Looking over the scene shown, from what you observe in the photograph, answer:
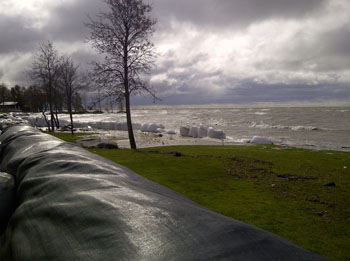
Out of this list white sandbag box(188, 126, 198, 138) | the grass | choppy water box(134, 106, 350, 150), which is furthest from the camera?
white sandbag box(188, 126, 198, 138)

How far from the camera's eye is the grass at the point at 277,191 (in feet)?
13.6

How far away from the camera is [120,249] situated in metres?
1.18

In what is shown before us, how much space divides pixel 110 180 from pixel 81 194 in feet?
1.13

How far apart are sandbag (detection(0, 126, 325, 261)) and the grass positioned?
10.1 feet

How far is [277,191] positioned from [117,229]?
6086 millimetres

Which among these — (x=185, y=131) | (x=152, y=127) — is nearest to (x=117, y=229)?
(x=185, y=131)

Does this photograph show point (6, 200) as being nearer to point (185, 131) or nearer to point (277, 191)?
point (277, 191)

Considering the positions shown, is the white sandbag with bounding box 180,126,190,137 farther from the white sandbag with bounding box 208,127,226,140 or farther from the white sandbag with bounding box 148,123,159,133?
the white sandbag with bounding box 148,123,159,133

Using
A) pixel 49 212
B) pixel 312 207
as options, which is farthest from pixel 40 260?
pixel 312 207

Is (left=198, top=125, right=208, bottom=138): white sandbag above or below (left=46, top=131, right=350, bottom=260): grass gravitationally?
below

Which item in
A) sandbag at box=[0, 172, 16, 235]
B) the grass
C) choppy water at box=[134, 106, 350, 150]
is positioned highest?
sandbag at box=[0, 172, 16, 235]

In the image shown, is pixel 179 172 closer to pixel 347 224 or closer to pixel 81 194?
pixel 347 224

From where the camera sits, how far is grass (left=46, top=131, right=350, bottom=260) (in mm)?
4150

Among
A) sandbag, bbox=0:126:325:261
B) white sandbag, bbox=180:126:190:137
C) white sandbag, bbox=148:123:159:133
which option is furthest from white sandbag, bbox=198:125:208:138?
sandbag, bbox=0:126:325:261
